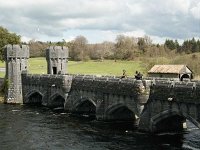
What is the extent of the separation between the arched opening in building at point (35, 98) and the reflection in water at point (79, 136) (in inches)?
Result: 733

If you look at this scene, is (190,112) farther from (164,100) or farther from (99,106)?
(99,106)

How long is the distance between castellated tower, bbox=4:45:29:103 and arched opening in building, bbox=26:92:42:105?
178 centimetres

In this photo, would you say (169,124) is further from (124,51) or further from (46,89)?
(124,51)

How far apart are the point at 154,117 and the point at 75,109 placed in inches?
884

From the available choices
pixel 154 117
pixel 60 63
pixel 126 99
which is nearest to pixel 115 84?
pixel 126 99

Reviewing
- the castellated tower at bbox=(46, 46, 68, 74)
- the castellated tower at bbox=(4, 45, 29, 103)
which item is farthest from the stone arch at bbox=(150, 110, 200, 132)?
the castellated tower at bbox=(4, 45, 29, 103)

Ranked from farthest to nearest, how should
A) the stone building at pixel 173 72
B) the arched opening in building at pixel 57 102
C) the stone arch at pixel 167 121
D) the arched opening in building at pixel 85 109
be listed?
1. the arched opening in building at pixel 57 102
2. the stone building at pixel 173 72
3. the arched opening in building at pixel 85 109
4. the stone arch at pixel 167 121

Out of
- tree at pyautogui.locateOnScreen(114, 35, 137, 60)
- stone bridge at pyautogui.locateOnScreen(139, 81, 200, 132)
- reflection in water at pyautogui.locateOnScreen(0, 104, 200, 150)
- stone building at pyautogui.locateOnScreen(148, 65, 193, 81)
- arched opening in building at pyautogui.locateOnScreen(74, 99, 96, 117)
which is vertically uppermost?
tree at pyautogui.locateOnScreen(114, 35, 137, 60)

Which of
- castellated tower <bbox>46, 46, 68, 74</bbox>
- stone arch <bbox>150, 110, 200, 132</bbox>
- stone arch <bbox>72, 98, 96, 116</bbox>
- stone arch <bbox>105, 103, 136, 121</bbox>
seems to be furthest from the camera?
castellated tower <bbox>46, 46, 68, 74</bbox>

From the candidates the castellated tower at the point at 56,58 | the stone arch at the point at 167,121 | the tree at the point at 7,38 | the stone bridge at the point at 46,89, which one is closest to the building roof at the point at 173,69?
the stone bridge at the point at 46,89

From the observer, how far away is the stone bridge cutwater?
45.7 meters

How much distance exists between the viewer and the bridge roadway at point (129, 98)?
44.8 metres

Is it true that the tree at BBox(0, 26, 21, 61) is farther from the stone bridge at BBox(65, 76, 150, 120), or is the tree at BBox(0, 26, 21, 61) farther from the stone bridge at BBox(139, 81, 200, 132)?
the stone bridge at BBox(139, 81, 200, 132)

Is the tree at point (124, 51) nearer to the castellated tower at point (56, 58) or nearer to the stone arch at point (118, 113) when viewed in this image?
the castellated tower at point (56, 58)
